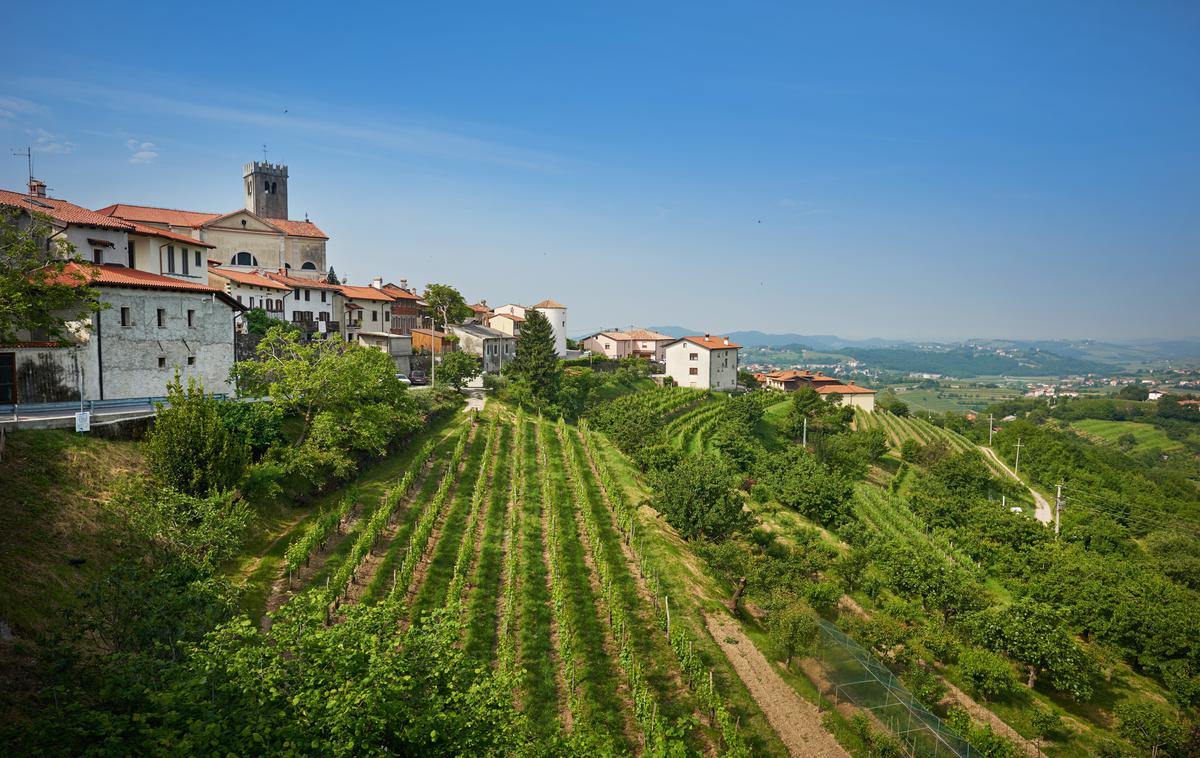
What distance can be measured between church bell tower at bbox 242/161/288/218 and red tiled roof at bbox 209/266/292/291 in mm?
36976

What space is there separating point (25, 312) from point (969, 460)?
7132cm

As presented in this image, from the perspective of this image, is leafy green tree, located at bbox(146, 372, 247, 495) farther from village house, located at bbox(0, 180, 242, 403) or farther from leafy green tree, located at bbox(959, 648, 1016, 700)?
leafy green tree, located at bbox(959, 648, 1016, 700)

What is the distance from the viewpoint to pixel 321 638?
1306 cm

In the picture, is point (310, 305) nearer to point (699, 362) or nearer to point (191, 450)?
point (191, 450)

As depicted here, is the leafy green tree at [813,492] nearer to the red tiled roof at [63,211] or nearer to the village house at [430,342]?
the village house at [430,342]

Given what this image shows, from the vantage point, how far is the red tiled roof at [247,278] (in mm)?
57438

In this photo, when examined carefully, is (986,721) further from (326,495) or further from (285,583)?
(326,495)

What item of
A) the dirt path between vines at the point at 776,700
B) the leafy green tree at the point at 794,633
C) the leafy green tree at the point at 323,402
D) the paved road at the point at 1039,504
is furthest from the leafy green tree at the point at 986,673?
the paved road at the point at 1039,504

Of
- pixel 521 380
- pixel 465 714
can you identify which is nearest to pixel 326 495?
pixel 465 714

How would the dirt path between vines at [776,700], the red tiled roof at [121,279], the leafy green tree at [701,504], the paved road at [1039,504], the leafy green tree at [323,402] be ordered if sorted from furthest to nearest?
1. the paved road at [1039,504]
2. the leafy green tree at [701,504]
3. the leafy green tree at [323,402]
4. the red tiled roof at [121,279]
5. the dirt path between vines at [776,700]

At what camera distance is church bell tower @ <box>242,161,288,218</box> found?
307 feet

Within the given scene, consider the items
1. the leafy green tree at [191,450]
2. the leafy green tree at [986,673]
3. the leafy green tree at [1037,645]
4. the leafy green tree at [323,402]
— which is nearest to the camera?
the leafy green tree at [191,450]

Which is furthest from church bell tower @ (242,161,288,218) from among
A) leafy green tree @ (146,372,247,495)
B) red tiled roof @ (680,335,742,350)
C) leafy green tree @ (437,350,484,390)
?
leafy green tree @ (146,372,247,495)

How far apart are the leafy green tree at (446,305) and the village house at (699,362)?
3078cm
